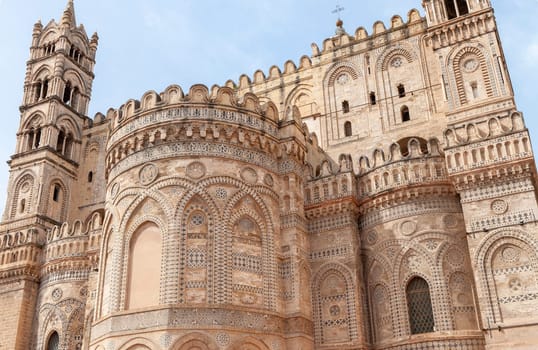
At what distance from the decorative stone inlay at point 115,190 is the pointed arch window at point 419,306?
878 cm

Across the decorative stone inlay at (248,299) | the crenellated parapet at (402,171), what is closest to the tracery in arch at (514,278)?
the crenellated parapet at (402,171)

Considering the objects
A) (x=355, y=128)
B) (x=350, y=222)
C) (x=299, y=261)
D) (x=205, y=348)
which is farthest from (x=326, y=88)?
(x=205, y=348)

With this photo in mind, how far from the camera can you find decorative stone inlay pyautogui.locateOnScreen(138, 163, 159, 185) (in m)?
15.8

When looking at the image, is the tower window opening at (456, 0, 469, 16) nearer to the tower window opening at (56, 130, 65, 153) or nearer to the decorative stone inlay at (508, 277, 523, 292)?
the decorative stone inlay at (508, 277, 523, 292)

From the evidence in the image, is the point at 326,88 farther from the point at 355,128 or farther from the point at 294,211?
the point at 294,211

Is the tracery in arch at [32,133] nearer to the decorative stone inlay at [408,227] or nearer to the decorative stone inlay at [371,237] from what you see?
the decorative stone inlay at [371,237]

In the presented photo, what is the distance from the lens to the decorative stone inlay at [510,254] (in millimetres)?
14203

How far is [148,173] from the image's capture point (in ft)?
52.3

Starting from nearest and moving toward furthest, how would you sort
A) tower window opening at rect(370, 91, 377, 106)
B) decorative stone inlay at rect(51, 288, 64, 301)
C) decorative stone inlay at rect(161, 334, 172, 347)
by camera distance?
decorative stone inlay at rect(161, 334, 172, 347) → decorative stone inlay at rect(51, 288, 64, 301) → tower window opening at rect(370, 91, 377, 106)

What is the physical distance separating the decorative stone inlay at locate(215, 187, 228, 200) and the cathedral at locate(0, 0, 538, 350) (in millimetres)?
31

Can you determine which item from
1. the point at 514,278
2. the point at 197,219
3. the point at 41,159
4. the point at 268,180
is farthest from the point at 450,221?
the point at 41,159

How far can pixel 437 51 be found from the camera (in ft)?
61.1

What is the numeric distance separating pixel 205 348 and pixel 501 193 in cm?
862

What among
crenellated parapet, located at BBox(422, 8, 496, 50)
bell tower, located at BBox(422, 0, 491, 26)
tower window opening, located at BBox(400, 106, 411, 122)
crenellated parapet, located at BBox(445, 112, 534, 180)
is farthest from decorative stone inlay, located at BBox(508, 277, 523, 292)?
bell tower, located at BBox(422, 0, 491, 26)
